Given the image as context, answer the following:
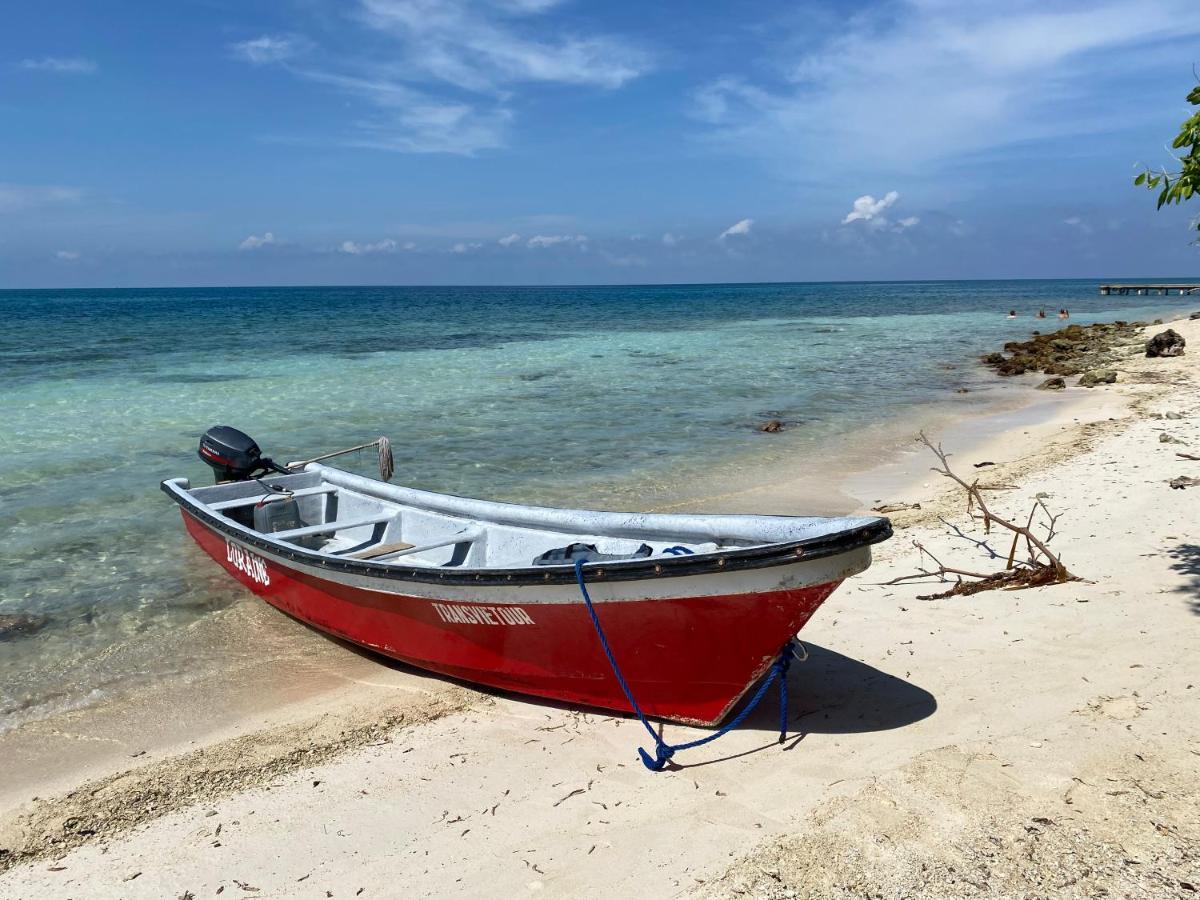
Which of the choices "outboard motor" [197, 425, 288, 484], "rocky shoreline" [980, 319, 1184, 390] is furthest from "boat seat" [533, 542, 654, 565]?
"rocky shoreline" [980, 319, 1184, 390]

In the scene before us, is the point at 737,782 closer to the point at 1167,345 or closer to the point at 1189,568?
the point at 1189,568

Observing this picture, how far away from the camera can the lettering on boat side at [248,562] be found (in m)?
6.87

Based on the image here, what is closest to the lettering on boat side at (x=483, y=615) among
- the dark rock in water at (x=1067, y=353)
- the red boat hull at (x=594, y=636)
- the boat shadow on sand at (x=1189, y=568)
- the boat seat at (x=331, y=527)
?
the red boat hull at (x=594, y=636)

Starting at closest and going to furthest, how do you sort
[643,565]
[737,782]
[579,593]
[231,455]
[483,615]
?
[737,782] < [643,565] < [579,593] < [483,615] < [231,455]

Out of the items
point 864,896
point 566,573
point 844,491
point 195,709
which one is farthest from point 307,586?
point 844,491

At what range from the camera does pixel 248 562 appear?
709 cm

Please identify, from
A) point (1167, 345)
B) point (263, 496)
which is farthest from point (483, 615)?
point (1167, 345)

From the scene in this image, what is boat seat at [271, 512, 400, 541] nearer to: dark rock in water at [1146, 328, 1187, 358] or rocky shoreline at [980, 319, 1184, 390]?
rocky shoreline at [980, 319, 1184, 390]

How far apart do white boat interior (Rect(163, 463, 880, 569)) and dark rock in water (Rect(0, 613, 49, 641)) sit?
1.57 m

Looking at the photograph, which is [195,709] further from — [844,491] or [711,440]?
[711,440]

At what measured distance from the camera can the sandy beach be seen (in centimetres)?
349

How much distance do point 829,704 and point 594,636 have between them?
1468mm

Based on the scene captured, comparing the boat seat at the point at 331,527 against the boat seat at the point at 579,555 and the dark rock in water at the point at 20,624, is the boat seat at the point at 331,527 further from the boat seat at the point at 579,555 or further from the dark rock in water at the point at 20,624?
the boat seat at the point at 579,555

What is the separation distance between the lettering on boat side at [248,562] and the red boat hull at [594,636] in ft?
3.31
